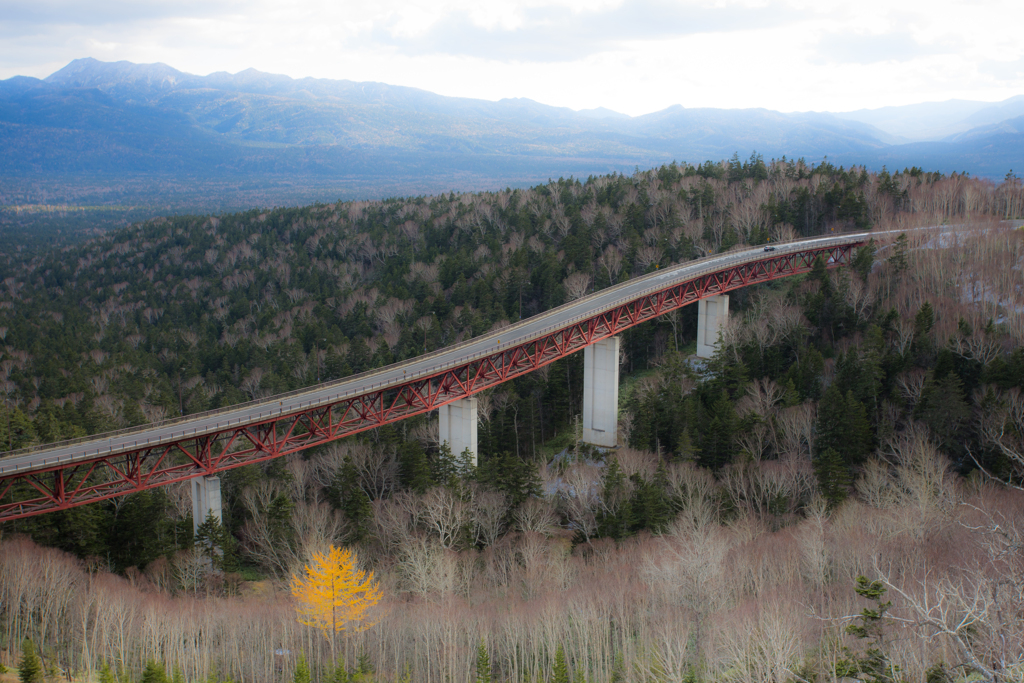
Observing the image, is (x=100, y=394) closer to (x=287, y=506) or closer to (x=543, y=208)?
(x=287, y=506)

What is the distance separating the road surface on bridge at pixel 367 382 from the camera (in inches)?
1486

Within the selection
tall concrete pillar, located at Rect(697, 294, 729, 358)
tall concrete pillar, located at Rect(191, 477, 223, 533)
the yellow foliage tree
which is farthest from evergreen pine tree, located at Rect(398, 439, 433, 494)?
tall concrete pillar, located at Rect(697, 294, 729, 358)

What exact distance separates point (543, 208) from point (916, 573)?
7880 cm

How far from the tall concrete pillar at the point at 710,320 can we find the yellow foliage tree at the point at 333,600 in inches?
1909

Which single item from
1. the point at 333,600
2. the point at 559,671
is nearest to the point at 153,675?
the point at 333,600

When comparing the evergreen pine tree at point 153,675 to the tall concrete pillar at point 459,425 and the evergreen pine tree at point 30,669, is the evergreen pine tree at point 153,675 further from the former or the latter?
the tall concrete pillar at point 459,425

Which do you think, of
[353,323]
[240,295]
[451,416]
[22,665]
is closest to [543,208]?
[353,323]

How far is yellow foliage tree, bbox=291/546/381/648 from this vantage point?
31.3 metres

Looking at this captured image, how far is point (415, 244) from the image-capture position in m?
107

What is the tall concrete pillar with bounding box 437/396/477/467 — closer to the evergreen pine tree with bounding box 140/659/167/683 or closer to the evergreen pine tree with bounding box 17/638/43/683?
the evergreen pine tree with bounding box 140/659/167/683

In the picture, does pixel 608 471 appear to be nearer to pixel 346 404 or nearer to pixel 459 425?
pixel 459 425

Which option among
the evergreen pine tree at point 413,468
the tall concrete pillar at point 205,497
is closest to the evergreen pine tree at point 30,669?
the tall concrete pillar at point 205,497

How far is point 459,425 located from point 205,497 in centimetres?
1804

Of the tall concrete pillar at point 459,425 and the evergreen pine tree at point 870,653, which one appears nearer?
the evergreen pine tree at point 870,653
